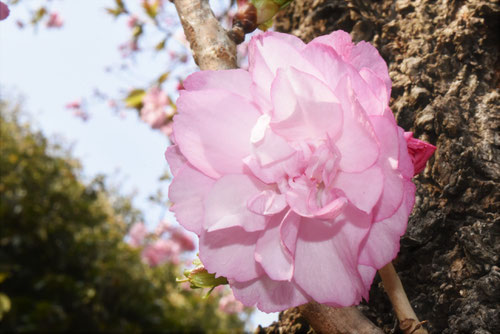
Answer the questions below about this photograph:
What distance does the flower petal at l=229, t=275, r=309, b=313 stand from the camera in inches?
15.1

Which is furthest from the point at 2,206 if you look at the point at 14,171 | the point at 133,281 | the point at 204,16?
the point at 204,16

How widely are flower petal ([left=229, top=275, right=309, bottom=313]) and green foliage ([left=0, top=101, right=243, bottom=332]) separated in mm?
3572

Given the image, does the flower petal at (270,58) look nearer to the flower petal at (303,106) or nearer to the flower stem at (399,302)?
the flower petal at (303,106)

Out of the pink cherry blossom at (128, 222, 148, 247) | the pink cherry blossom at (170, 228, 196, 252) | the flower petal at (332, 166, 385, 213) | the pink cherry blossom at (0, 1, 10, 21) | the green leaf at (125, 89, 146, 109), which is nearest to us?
the flower petal at (332, 166, 385, 213)

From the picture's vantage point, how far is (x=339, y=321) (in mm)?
419

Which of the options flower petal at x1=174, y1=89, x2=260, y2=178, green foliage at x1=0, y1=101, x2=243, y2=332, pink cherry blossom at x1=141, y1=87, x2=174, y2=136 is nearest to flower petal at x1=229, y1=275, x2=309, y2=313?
flower petal at x1=174, y1=89, x2=260, y2=178

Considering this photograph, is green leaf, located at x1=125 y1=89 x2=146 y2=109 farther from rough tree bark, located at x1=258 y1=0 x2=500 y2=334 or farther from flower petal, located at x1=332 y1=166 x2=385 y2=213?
flower petal, located at x1=332 y1=166 x2=385 y2=213

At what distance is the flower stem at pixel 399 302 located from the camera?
40 centimetres

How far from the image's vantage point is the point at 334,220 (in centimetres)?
37

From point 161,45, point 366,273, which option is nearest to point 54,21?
point 161,45

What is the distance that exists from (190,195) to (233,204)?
0.05 meters

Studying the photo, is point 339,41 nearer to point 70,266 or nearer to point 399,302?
point 399,302

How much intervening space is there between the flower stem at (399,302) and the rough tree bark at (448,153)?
15 centimetres

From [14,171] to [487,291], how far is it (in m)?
4.92
